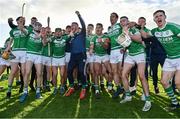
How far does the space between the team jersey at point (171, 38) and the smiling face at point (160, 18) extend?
0.39 feet

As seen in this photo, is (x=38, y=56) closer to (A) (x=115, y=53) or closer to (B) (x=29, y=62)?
(B) (x=29, y=62)

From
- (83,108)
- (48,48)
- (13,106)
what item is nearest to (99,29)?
(48,48)

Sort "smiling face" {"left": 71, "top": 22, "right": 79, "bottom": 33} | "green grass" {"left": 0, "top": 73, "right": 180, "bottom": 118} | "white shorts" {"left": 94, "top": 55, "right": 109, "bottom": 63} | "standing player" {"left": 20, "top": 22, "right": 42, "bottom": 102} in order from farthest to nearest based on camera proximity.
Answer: "white shorts" {"left": 94, "top": 55, "right": 109, "bottom": 63} < "smiling face" {"left": 71, "top": 22, "right": 79, "bottom": 33} < "standing player" {"left": 20, "top": 22, "right": 42, "bottom": 102} < "green grass" {"left": 0, "top": 73, "right": 180, "bottom": 118}

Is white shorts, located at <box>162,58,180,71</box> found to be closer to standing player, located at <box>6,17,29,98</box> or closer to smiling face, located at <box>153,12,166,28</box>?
smiling face, located at <box>153,12,166,28</box>

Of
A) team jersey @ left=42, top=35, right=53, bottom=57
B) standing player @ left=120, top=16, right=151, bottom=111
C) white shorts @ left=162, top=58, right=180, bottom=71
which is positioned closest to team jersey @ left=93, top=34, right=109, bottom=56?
team jersey @ left=42, top=35, right=53, bottom=57

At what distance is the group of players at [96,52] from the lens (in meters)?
10.1

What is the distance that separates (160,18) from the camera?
10.0m

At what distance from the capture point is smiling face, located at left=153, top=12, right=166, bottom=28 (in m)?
10.0

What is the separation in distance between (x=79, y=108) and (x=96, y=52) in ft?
13.5

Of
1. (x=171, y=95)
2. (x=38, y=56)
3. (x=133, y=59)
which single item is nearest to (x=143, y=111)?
(x=171, y=95)

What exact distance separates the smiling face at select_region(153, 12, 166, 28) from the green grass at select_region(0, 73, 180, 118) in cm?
248

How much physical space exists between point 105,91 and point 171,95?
454 centimetres

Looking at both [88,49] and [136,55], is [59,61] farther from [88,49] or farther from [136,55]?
[136,55]

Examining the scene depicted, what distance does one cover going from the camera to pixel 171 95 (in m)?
10.4
